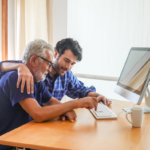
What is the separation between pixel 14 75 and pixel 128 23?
1761 millimetres

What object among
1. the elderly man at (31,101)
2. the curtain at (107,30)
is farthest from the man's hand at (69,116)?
the curtain at (107,30)

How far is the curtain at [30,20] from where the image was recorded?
9.89 ft

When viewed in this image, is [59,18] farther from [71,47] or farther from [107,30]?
[71,47]

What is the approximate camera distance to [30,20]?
9.98 feet

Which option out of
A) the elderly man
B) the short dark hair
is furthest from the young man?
the elderly man

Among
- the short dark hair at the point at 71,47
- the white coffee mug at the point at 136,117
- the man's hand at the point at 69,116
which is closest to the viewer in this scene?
the white coffee mug at the point at 136,117

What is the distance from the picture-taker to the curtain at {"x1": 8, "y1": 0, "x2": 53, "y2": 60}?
302cm

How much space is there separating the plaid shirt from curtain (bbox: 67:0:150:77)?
0.80 m

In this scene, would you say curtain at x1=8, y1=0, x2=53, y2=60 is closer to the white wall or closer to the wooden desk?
the white wall

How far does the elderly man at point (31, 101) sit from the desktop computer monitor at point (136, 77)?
0.96 feet

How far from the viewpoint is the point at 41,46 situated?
1.53 meters

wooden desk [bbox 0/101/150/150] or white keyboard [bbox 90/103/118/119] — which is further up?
wooden desk [bbox 0/101/150/150]

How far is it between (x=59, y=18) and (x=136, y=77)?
1.73m

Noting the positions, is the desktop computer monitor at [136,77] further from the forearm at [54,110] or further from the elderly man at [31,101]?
the forearm at [54,110]
